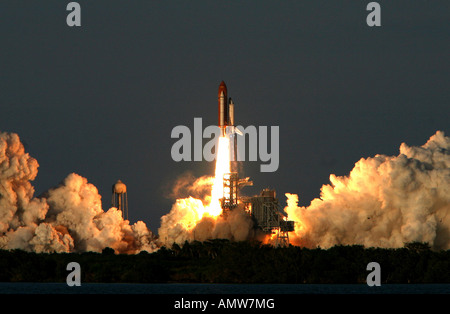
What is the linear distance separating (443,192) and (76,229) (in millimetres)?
42774

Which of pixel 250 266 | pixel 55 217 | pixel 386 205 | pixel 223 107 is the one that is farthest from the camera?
pixel 55 217

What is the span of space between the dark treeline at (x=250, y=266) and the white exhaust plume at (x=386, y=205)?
4384mm

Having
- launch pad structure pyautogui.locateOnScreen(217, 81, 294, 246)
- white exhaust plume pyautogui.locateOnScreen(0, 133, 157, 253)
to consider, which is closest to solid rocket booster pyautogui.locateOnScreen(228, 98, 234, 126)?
launch pad structure pyautogui.locateOnScreen(217, 81, 294, 246)

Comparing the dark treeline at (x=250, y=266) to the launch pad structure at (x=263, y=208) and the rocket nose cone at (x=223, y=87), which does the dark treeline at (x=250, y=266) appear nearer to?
the launch pad structure at (x=263, y=208)

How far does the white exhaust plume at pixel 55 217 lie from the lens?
142 m

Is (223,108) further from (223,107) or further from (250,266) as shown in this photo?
(250,266)

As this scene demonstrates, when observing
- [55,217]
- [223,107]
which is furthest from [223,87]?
[55,217]

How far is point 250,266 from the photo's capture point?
12912 centimetres

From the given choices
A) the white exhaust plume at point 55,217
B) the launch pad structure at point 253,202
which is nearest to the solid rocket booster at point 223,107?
the launch pad structure at point 253,202

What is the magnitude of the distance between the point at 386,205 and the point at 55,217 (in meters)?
38.9
